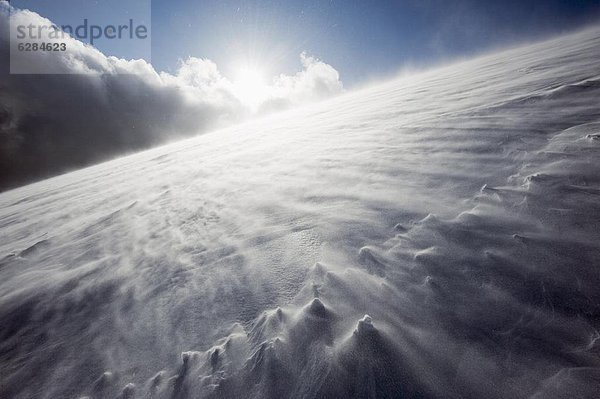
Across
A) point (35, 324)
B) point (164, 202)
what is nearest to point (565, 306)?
point (35, 324)

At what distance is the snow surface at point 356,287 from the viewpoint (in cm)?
111

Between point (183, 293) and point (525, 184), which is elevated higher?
point (525, 184)

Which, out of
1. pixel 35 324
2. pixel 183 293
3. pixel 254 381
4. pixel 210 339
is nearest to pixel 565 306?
pixel 254 381

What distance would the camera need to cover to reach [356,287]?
1.56 meters

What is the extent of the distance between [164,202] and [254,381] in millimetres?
3856

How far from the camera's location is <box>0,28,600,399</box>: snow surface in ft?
3.63

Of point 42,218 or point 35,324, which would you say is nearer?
point 35,324

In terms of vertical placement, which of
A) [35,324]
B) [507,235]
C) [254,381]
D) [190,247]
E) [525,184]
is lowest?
[35,324]

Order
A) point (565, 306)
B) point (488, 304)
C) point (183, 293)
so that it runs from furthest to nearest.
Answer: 1. point (183, 293)
2. point (488, 304)
3. point (565, 306)

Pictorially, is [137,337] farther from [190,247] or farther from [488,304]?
[488,304]

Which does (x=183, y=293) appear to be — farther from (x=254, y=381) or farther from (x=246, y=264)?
(x=254, y=381)

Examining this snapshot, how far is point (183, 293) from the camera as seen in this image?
6.41 ft

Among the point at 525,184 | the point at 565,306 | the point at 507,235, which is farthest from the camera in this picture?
the point at 525,184

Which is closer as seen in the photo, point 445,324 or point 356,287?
point 445,324
